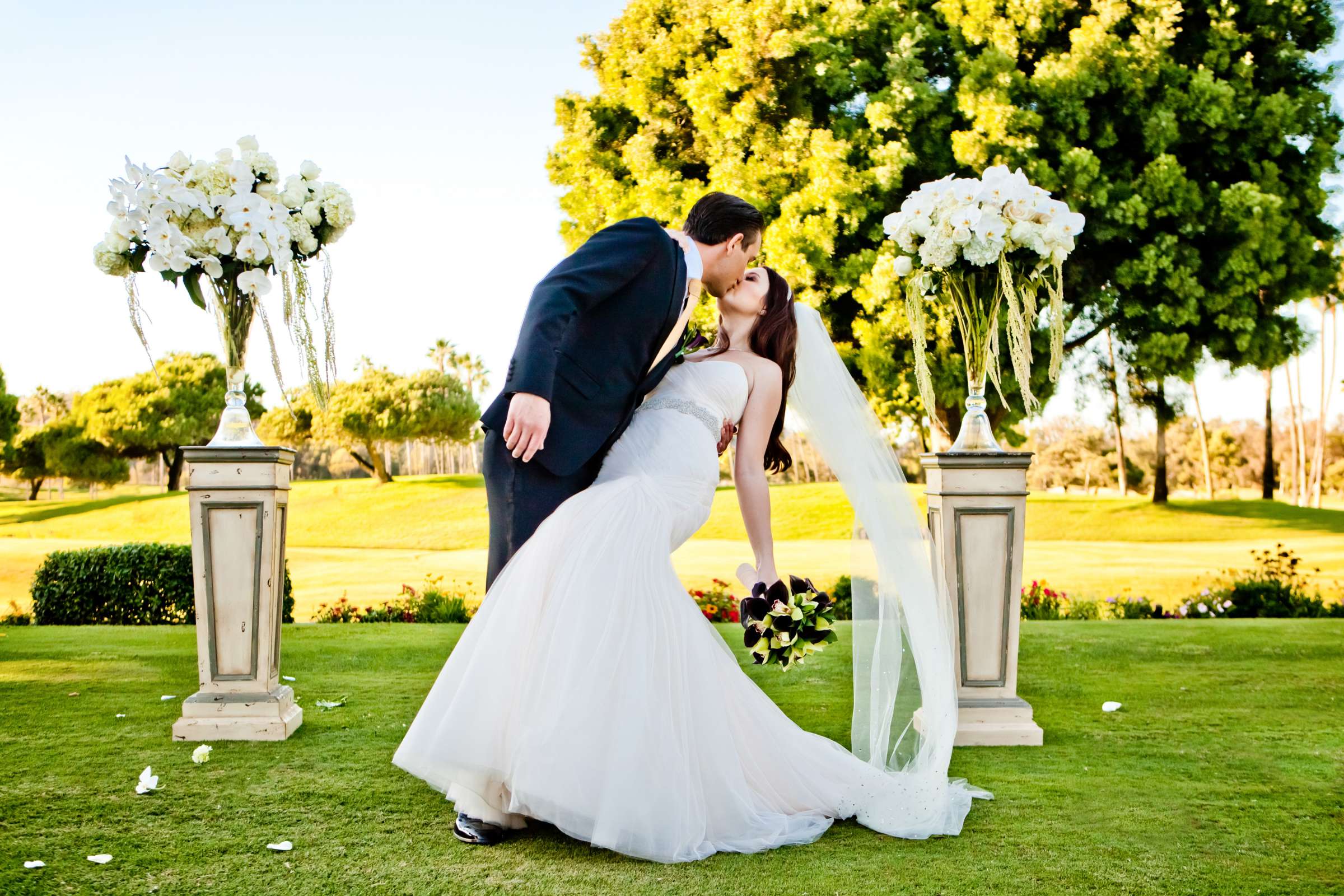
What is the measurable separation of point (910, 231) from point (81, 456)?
2384 centimetres

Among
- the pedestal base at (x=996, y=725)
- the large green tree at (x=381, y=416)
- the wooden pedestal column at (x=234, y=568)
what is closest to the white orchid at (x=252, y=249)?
the wooden pedestal column at (x=234, y=568)

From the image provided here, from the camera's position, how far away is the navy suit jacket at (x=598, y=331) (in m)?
2.71

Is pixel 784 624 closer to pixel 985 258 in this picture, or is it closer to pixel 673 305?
pixel 673 305

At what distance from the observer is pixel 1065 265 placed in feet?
39.9

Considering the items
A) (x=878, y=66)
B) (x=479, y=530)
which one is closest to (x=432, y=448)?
(x=479, y=530)

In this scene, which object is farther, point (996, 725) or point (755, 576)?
point (996, 725)

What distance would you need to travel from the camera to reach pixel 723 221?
3145mm

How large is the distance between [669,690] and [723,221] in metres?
1.45

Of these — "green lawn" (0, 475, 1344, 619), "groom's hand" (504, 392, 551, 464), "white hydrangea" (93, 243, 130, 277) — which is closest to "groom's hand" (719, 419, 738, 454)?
"groom's hand" (504, 392, 551, 464)

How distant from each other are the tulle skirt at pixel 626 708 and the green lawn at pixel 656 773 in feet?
0.37

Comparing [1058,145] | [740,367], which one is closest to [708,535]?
[1058,145]

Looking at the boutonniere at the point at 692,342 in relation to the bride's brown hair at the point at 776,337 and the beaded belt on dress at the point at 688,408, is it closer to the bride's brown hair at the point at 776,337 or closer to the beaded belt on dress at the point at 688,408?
the bride's brown hair at the point at 776,337

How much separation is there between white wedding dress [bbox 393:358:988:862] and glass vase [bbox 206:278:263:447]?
2137 mm

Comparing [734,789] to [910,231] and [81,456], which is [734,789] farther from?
[81,456]
